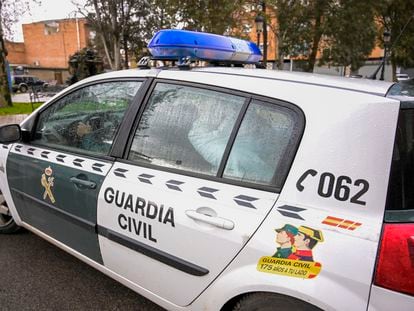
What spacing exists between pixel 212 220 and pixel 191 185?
0.25 metres

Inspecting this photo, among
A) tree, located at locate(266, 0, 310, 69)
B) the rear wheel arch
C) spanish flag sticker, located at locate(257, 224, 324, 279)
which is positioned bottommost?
the rear wheel arch

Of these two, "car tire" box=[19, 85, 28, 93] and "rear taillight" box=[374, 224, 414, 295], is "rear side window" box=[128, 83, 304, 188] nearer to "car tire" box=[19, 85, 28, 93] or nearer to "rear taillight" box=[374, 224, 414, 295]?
"rear taillight" box=[374, 224, 414, 295]

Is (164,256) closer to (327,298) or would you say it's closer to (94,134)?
(327,298)

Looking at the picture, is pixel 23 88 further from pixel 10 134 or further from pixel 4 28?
pixel 10 134

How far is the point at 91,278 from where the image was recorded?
2.95 m

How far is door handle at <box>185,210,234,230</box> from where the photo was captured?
1.72 metres

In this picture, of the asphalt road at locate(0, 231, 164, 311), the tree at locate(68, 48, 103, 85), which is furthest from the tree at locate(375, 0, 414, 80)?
the asphalt road at locate(0, 231, 164, 311)

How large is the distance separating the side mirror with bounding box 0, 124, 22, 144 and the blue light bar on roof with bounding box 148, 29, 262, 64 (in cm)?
128

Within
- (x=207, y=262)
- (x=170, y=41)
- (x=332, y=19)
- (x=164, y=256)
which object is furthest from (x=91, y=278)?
(x=332, y=19)

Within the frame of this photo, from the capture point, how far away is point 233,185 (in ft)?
5.96

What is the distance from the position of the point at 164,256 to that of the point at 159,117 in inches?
31.5

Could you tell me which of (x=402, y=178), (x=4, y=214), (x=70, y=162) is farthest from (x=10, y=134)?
(x=402, y=178)

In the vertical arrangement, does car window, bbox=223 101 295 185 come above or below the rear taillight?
above

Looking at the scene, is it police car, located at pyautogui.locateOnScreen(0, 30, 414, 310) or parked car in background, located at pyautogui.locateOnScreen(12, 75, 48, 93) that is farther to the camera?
parked car in background, located at pyautogui.locateOnScreen(12, 75, 48, 93)
